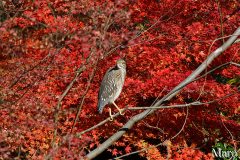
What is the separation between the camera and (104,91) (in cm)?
784

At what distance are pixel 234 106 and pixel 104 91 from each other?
129 inches

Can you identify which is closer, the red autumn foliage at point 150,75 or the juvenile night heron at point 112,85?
the juvenile night heron at point 112,85

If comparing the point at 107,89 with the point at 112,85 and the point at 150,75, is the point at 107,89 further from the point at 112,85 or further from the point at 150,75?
the point at 150,75

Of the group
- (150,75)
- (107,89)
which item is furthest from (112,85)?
(150,75)

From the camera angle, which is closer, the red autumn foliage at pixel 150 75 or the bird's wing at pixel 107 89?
the bird's wing at pixel 107 89

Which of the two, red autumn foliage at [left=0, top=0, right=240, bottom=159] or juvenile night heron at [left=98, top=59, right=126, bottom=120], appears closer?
juvenile night heron at [left=98, top=59, right=126, bottom=120]

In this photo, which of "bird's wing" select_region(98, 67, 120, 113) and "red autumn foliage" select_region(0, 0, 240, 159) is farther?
"red autumn foliage" select_region(0, 0, 240, 159)

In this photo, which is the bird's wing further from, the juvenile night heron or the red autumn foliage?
the red autumn foliage

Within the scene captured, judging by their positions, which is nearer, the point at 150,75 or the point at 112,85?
the point at 112,85

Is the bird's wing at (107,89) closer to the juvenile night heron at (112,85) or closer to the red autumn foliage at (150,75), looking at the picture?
the juvenile night heron at (112,85)

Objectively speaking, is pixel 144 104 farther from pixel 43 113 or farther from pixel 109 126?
pixel 43 113

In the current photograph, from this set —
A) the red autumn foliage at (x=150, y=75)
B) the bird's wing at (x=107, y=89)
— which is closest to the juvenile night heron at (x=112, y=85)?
the bird's wing at (x=107, y=89)

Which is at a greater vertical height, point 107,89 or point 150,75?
point 107,89

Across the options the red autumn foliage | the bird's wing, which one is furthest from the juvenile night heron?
the red autumn foliage
